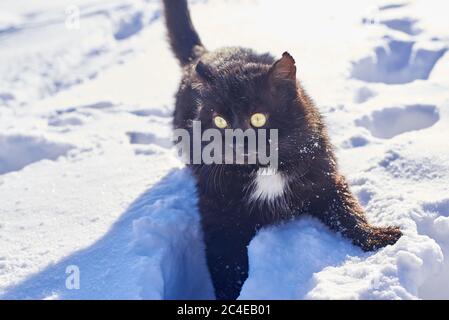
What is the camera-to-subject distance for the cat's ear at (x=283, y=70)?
8.48 feet

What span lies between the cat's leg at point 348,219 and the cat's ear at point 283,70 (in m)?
0.64

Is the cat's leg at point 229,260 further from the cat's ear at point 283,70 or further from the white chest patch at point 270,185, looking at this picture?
the cat's ear at point 283,70

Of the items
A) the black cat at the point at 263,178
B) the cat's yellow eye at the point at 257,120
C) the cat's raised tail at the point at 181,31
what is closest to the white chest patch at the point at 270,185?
the black cat at the point at 263,178

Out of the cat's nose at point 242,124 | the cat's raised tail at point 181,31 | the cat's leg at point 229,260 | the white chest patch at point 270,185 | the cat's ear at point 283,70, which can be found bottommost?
the cat's leg at point 229,260

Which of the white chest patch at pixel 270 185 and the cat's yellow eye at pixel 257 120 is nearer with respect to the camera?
the cat's yellow eye at pixel 257 120

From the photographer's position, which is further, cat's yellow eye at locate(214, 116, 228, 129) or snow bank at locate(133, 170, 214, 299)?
snow bank at locate(133, 170, 214, 299)

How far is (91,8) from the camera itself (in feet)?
29.6

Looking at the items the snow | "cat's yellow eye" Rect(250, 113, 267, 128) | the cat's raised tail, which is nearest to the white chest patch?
the snow

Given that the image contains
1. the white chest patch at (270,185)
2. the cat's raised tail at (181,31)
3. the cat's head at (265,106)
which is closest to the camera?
the cat's head at (265,106)

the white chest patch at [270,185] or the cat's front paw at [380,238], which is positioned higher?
the white chest patch at [270,185]

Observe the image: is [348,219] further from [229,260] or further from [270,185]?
[229,260]

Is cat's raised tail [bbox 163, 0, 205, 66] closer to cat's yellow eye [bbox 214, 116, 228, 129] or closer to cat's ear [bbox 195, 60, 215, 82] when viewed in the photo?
cat's ear [bbox 195, 60, 215, 82]

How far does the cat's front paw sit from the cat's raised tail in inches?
80.6

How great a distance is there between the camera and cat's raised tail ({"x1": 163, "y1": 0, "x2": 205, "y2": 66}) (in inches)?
158
